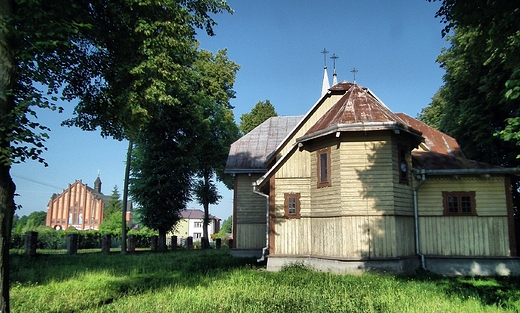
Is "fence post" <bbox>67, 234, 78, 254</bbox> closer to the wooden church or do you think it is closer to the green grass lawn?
the green grass lawn

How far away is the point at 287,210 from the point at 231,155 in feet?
29.0

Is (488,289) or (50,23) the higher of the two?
(50,23)

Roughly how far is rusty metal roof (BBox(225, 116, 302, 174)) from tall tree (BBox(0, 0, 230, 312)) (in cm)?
1054

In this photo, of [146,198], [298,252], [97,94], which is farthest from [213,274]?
[146,198]

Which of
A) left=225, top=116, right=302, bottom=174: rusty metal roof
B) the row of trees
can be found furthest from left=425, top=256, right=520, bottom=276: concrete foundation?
left=225, top=116, right=302, bottom=174: rusty metal roof

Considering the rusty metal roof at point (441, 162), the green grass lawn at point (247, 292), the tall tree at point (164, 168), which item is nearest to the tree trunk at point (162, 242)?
the tall tree at point (164, 168)

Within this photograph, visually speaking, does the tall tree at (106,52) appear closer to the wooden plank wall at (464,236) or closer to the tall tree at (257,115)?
the wooden plank wall at (464,236)

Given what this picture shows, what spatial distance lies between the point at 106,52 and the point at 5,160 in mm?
5312

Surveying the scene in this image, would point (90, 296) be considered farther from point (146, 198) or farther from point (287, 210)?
point (146, 198)

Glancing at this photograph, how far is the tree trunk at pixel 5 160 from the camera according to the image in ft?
23.7

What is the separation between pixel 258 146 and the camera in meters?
25.2

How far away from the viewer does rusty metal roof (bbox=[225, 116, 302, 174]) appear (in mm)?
23328

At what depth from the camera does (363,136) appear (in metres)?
14.5

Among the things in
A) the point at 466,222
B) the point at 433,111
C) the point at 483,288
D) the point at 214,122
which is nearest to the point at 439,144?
the point at 466,222
